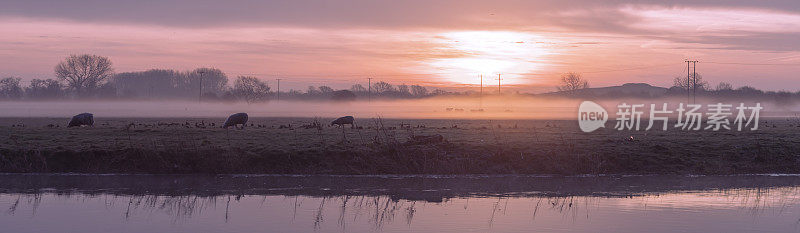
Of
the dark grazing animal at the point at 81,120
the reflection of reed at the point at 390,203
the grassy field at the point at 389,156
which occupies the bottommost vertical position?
the reflection of reed at the point at 390,203

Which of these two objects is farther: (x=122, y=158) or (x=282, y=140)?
(x=282, y=140)

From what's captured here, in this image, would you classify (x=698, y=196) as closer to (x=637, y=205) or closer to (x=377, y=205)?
(x=637, y=205)

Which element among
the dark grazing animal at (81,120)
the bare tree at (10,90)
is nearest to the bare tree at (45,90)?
the bare tree at (10,90)

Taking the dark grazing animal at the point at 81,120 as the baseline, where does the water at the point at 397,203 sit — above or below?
below

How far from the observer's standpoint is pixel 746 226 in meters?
17.3

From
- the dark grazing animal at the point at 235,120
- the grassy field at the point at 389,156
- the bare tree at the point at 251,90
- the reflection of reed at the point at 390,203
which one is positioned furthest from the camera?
the bare tree at the point at 251,90

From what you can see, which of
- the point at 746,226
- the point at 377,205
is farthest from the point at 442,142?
the point at 746,226

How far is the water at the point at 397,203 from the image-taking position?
56.2ft

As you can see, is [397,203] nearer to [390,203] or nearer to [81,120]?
[390,203]

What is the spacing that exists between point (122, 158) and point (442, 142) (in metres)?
12.3

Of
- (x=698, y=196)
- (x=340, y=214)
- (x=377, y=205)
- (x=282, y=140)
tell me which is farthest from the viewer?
(x=282, y=140)

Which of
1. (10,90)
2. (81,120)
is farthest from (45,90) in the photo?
(81,120)

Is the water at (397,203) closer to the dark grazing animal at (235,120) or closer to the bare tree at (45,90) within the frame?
the dark grazing animal at (235,120)

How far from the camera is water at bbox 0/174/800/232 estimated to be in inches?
674
